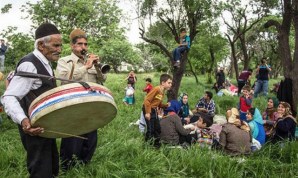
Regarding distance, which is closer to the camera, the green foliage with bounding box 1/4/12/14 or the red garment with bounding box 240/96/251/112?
the red garment with bounding box 240/96/251/112

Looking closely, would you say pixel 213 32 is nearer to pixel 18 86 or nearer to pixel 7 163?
pixel 7 163

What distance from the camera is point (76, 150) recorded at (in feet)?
13.4

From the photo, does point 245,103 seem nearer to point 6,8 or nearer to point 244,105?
point 244,105

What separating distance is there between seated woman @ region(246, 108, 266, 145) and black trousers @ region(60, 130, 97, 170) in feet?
12.5

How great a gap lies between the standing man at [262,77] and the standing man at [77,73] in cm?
954

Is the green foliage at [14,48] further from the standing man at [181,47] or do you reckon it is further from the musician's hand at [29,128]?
the musician's hand at [29,128]

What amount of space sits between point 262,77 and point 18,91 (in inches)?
437

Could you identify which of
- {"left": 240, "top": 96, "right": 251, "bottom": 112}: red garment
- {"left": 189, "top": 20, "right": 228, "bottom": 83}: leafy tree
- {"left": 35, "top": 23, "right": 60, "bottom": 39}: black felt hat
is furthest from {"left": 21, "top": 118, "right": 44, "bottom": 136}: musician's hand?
{"left": 189, "top": 20, "right": 228, "bottom": 83}: leafy tree

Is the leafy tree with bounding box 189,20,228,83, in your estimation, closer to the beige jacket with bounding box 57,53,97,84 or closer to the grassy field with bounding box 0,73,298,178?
the grassy field with bounding box 0,73,298,178

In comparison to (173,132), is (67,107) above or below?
above

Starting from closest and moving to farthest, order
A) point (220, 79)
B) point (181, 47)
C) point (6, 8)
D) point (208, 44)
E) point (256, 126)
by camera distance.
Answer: point (256, 126) < point (181, 47) < point (6, 8) < point (220, 79) < point (208, 44)

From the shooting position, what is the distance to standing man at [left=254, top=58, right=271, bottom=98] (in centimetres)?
1247

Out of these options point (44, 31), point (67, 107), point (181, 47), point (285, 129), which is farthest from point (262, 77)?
point (67, 107)

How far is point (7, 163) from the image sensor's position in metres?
4.66
